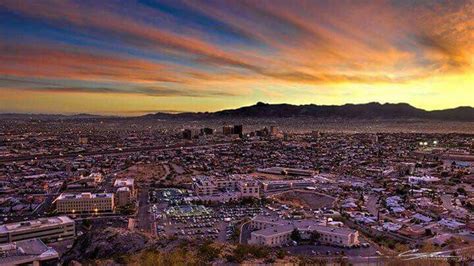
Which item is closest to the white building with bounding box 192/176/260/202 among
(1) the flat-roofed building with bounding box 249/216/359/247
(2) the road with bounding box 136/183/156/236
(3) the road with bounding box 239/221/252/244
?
(2) the road with bounding box 136/183/156/236

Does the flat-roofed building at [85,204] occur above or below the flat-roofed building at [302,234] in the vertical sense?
below

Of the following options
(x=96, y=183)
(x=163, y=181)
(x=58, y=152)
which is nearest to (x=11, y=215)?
(x=96, y=183)

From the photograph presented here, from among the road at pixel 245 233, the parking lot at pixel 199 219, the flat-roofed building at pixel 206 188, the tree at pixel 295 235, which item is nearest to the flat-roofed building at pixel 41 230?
the parking lot at pixel 199 219

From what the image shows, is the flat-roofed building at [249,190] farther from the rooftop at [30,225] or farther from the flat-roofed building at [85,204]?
the rooftop at [30,225]

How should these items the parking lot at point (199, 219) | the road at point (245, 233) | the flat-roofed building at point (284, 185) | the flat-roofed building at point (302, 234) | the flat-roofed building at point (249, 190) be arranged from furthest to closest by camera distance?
1. the flat-roofed building at point (284, 185)
2. the flat-roofed building at point (249, 190)
3. the parking lot at point (199, 219)
4. the road at point (245, 233)
5. the flat-roofed building at point (302, 234)

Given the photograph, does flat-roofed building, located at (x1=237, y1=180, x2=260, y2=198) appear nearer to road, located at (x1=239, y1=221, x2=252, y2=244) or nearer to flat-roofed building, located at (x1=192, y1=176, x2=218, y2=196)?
flat-roofed building, located at (x1=192, y1=176, x2=218, y2=196)

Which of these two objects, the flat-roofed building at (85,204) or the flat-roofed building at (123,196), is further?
the flat-roofed building at (123,196)
